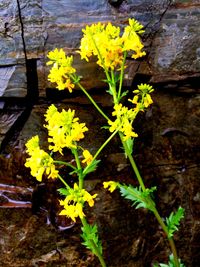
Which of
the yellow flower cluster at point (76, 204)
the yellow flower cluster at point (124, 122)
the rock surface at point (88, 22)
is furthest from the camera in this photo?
the rock surface at point (88, 22)

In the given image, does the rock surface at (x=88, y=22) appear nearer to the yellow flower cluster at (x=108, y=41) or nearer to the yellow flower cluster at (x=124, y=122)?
the yellow flower cluster at (x=108, y=41)

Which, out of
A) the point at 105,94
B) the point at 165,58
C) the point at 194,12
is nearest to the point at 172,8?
the point at 194,12

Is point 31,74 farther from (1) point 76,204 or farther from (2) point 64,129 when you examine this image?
(1) point 76,204

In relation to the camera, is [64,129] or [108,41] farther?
[108,41]

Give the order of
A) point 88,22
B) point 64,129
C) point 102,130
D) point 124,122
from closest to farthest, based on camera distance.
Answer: point 64,129
point 124,122
point 88,22
point 102,130

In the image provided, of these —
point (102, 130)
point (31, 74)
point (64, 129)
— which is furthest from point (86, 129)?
point (31, 74)

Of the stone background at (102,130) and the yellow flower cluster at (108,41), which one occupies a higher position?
the yellow flower cluster at (108,41)

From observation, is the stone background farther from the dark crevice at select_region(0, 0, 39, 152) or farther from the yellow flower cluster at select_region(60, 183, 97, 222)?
the yellow flower cluster at select_region(60, 183, 97, 222)

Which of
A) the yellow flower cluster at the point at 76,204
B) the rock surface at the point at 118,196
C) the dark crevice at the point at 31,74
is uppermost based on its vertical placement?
the dark crevice at the point at 31,74

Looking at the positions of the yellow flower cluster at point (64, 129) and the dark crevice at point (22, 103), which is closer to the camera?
the yellow flower cluster at point (64, 129)

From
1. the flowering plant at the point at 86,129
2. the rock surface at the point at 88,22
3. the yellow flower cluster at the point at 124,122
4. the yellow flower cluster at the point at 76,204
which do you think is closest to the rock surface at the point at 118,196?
the rock surface at the point at 88,22

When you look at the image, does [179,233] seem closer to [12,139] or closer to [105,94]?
[105,94]
